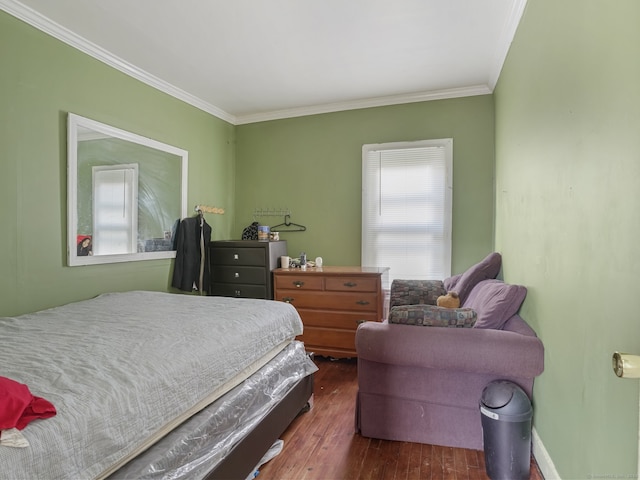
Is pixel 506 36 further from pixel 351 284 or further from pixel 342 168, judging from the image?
pixel 351 284

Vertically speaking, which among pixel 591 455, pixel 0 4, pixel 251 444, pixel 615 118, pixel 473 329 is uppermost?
pixel 0 4

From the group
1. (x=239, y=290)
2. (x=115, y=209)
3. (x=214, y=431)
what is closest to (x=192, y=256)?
(x=239, y=290)

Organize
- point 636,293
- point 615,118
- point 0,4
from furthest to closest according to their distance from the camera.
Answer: point 0,4
point 615,118
point 636,293

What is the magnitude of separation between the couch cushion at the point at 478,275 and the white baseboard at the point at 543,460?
42.6 inches

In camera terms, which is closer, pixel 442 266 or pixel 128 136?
pixel 128 136

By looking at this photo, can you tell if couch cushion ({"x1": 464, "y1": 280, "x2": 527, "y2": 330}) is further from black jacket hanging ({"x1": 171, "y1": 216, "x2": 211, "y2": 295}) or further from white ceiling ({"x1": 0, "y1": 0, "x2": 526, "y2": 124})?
black jacket hanging ({"x1": 171, "y1": 216, "x2": 211, "y2": 295})

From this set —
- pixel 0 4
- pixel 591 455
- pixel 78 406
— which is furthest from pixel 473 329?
pixel 0 4

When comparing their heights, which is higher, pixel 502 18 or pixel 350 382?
pixel 502 18

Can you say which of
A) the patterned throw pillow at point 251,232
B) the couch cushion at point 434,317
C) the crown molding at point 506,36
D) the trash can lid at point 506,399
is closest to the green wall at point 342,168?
the patterned throw pillow at point 251,232

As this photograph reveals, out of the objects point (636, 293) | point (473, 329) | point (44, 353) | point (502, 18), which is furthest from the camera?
point (502, 18)

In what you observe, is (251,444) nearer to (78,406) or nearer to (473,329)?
(78,406)

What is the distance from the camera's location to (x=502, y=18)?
7.89 feet

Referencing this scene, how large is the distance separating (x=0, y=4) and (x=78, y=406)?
2.55 m

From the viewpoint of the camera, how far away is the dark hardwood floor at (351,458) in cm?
178
